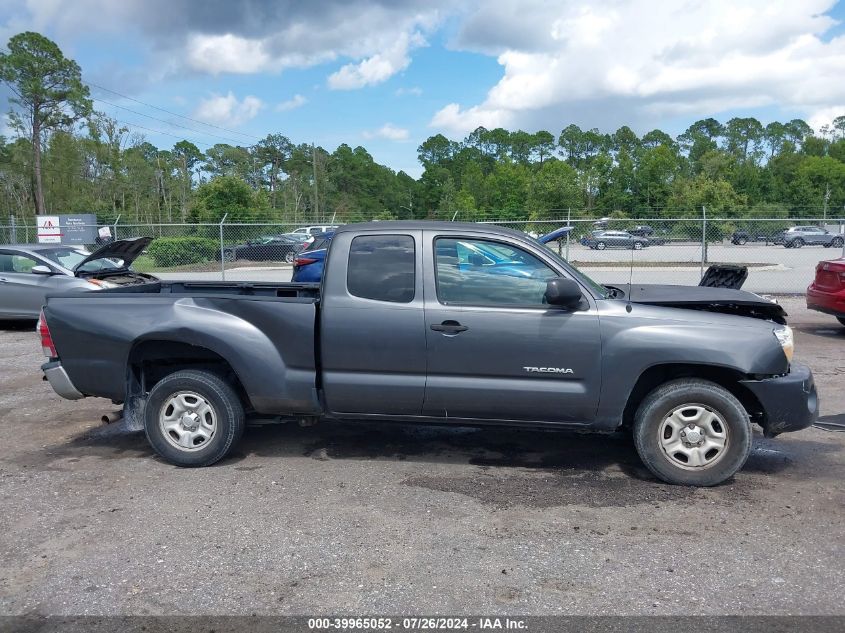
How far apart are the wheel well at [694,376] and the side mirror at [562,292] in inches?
28.8

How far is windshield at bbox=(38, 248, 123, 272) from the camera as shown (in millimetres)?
12383

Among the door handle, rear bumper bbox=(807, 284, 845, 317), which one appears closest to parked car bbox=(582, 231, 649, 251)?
rear bumper bbox=(807, 284, 845, 317)

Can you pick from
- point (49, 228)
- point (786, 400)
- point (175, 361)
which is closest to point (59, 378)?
point (175, 361)

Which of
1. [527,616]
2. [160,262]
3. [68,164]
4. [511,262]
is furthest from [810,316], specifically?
[68,164]

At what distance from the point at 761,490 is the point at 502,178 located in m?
63.4

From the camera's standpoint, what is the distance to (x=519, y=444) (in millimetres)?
5938

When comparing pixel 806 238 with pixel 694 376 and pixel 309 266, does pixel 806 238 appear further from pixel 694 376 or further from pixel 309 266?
pixel 694 376

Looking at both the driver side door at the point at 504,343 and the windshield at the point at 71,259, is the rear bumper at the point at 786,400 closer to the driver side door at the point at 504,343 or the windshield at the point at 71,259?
the driver side door at the point at 504,343

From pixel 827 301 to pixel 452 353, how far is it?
28.0 feet

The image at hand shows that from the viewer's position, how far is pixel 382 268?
5.17 metres

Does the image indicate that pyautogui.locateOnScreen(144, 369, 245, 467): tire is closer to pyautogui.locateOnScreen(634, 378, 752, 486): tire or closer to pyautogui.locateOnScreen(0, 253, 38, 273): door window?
pyautogui.locateOnScreen(634, 378, 752, 486): tire

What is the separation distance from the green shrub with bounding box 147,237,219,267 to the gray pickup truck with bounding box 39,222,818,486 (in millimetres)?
19955

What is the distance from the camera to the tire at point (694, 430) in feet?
15.9

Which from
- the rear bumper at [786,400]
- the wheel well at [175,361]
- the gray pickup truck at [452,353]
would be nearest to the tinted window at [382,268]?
the gray pickup truck at [452,353]
